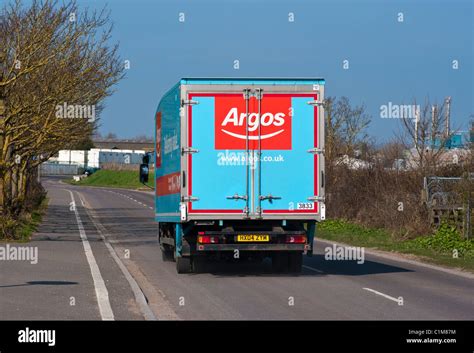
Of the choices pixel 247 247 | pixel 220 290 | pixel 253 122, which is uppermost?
pixel 253 122

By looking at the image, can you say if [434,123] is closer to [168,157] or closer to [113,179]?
[168,157]

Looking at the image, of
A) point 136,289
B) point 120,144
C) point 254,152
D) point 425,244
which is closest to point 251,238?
point 254,152

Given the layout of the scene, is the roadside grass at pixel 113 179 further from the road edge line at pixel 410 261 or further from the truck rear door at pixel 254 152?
the truck rear door at pixel 254 152

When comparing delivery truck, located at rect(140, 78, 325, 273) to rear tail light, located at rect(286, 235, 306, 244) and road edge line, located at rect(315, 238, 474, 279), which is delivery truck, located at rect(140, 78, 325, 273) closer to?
rear tail light, located at rect(286, 235, 306, 244)

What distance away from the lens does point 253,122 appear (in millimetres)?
18078

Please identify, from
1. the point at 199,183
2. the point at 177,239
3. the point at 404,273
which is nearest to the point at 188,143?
the point at 199,183

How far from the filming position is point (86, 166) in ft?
479

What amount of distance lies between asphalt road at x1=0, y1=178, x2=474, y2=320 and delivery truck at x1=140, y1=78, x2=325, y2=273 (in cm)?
106

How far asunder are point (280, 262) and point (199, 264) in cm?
224

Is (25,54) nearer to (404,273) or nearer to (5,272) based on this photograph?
(5,272)

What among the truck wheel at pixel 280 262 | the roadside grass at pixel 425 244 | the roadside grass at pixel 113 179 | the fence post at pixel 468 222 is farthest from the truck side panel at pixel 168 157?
the roadside grass at pixel 113 179

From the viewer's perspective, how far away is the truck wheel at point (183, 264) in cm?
1920
